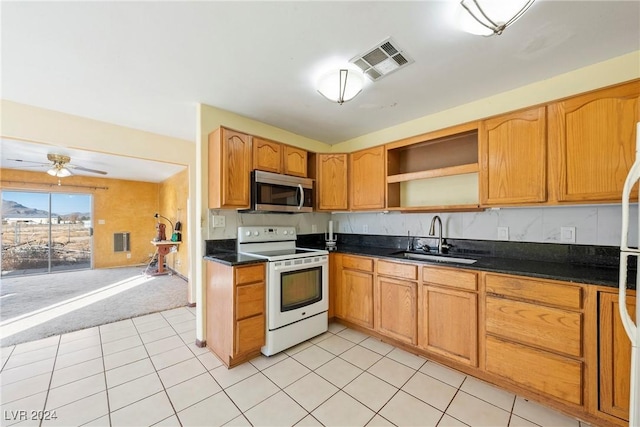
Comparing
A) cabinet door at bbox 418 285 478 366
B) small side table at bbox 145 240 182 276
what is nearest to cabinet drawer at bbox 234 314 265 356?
cabinet door at bbox 418 285 478 366

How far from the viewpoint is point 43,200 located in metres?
5.75

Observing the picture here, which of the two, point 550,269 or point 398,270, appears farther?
point 398,270

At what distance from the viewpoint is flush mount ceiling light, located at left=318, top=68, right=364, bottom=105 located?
6.18 ft

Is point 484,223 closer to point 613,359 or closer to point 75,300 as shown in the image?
point 613,359

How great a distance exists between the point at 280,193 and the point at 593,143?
100 inches

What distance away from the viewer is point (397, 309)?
93.2 inches

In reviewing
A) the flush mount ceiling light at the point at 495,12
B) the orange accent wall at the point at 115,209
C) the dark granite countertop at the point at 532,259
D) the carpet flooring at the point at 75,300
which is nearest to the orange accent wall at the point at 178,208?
the carpet flooring at the point at 75,300

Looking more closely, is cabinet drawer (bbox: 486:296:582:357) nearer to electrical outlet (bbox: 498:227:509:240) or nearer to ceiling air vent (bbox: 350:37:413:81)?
electrical outlet (bbox: 498:227:509:240)

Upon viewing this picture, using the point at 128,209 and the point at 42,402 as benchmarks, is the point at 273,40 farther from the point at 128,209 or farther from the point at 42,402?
the point at 128,209

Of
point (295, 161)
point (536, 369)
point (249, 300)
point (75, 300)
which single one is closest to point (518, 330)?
point (536, 369)

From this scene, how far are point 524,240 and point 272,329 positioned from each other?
2.40m

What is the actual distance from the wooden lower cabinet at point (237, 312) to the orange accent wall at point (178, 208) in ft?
10.3

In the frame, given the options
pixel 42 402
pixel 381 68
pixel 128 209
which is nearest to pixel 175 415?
pixel 42 402

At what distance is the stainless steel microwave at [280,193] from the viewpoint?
250 centimetres
